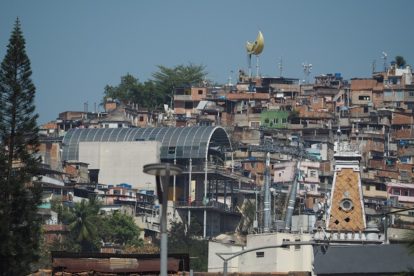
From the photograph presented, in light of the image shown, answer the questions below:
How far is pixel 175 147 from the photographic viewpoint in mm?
173125

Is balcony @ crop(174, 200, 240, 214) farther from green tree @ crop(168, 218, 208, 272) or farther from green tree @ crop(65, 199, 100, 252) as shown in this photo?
green tree @ crop(65, 199, 100, 252)

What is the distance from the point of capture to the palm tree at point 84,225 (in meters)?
144

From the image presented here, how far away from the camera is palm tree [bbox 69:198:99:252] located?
144 meters

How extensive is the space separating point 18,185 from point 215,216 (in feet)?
312

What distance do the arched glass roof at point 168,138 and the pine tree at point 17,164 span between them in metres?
96.2

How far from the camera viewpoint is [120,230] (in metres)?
154

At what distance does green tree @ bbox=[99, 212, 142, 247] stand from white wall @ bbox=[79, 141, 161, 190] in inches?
651

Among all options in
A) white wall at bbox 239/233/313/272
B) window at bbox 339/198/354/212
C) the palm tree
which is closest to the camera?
window at bbox 339/198/354/212

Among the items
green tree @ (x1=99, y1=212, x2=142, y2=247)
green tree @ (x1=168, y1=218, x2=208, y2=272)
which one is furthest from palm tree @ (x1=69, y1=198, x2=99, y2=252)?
green tree @ (x1=168, y1=218, x2=208, y2=272)

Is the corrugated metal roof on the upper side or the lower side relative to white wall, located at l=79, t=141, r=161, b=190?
lower

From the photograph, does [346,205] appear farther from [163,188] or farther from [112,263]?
[163,188]

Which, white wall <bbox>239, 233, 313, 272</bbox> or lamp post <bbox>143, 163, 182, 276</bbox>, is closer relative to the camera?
lamp post <bbox>143, 163, 182, 276</bbox>

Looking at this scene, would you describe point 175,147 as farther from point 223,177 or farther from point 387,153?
point 387,153

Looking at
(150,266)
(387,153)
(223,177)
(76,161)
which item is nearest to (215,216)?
(223,177)
